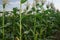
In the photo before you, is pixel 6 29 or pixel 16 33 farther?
pixel 6 29

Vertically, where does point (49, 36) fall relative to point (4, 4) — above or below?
below

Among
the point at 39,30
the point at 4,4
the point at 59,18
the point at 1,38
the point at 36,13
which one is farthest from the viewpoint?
the point at 59,18

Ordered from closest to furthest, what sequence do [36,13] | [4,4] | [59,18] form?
[4,4] → [36,13] → [59,18]

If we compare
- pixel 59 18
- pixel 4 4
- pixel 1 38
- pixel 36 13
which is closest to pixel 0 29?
pixel 1 38

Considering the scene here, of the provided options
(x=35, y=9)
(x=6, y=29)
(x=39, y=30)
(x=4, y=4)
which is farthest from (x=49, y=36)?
(x=4, y=4)

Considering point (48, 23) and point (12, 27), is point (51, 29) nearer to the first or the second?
point (48, 23)

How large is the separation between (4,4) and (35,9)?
0.65 metres

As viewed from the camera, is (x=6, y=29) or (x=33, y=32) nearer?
(x=33, y=32)

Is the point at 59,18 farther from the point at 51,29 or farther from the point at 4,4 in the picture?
the point at 4,4

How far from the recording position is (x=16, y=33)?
3.02 m

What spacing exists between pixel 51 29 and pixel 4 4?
4.00 ft

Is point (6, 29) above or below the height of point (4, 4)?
below

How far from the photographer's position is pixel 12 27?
3.14 meters

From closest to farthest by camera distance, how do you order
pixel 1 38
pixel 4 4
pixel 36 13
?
pixel 4 4
pixel 1 38
pixel 36 13
